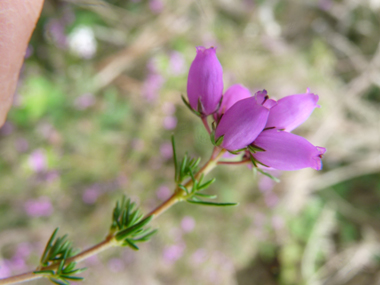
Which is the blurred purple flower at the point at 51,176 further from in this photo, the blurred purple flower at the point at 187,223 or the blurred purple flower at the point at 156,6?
the blurred purple flower at the point at 156,6

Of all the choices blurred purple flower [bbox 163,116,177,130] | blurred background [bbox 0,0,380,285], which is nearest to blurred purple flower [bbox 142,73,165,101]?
blurred background [bbox 0,0,380,285]

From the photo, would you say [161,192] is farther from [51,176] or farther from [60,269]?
[60,269]

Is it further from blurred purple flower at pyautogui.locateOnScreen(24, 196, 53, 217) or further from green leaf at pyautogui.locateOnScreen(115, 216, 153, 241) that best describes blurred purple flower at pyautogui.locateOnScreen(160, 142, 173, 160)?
green leaf at pyautogui.locateOnScreen(115, 216, 153, 241)

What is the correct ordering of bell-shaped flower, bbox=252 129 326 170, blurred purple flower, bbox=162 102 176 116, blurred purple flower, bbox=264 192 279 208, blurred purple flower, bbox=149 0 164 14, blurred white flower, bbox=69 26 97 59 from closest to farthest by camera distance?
bell-shaped flower, bbox=252 129 326 170
blurred white flower, bbox=69 26 97 59
blurred purple flower, bbox=162 102 176 116
blurred purple flower, bbox=149 0 164 14
blurred purple flower, bbox=264 192 279 208

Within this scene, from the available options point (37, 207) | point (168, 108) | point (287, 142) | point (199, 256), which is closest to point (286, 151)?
point (287, 142)

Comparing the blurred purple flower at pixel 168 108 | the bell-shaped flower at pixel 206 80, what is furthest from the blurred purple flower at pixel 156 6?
the bell-shaped flower at pixel 206 80

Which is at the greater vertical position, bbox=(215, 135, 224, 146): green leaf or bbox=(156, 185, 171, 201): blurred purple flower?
bbox=(215, 135, 224, 146): green leaf
